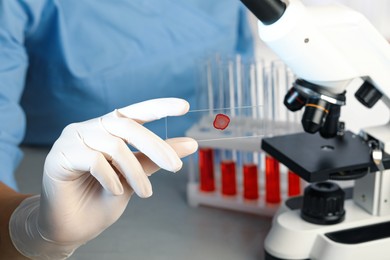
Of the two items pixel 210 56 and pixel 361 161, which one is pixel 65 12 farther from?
pixel 361 161

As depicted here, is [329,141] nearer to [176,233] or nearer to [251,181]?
[251,181]

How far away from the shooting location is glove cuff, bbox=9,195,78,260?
118cm

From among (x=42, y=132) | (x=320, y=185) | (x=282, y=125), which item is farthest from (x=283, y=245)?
(x=42, y=132)

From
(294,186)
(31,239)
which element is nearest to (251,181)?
(294,186)

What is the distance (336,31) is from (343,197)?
360 millimetres

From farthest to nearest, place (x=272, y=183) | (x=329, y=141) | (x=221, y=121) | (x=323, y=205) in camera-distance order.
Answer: (x=272, y=183) → (x=329, y=141) → (x=323, y=205) → (x=221, y=121)

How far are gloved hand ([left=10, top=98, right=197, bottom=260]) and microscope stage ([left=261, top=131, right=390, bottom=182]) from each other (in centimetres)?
34

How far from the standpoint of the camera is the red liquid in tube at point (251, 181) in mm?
1555

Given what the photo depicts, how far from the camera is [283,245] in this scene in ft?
4.18

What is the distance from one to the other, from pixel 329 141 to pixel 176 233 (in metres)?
0.41

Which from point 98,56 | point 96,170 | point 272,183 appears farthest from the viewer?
point 98,56

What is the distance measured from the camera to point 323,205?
1285mm

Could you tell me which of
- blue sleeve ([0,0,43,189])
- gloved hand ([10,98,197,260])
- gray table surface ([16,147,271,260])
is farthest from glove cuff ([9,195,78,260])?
blue sleeve ([0,0,43,189])

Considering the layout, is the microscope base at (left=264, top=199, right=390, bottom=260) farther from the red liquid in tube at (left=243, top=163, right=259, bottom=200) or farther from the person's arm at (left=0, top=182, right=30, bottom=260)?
the person's arm at (left=0, top=182, right=30, bottom=260)
